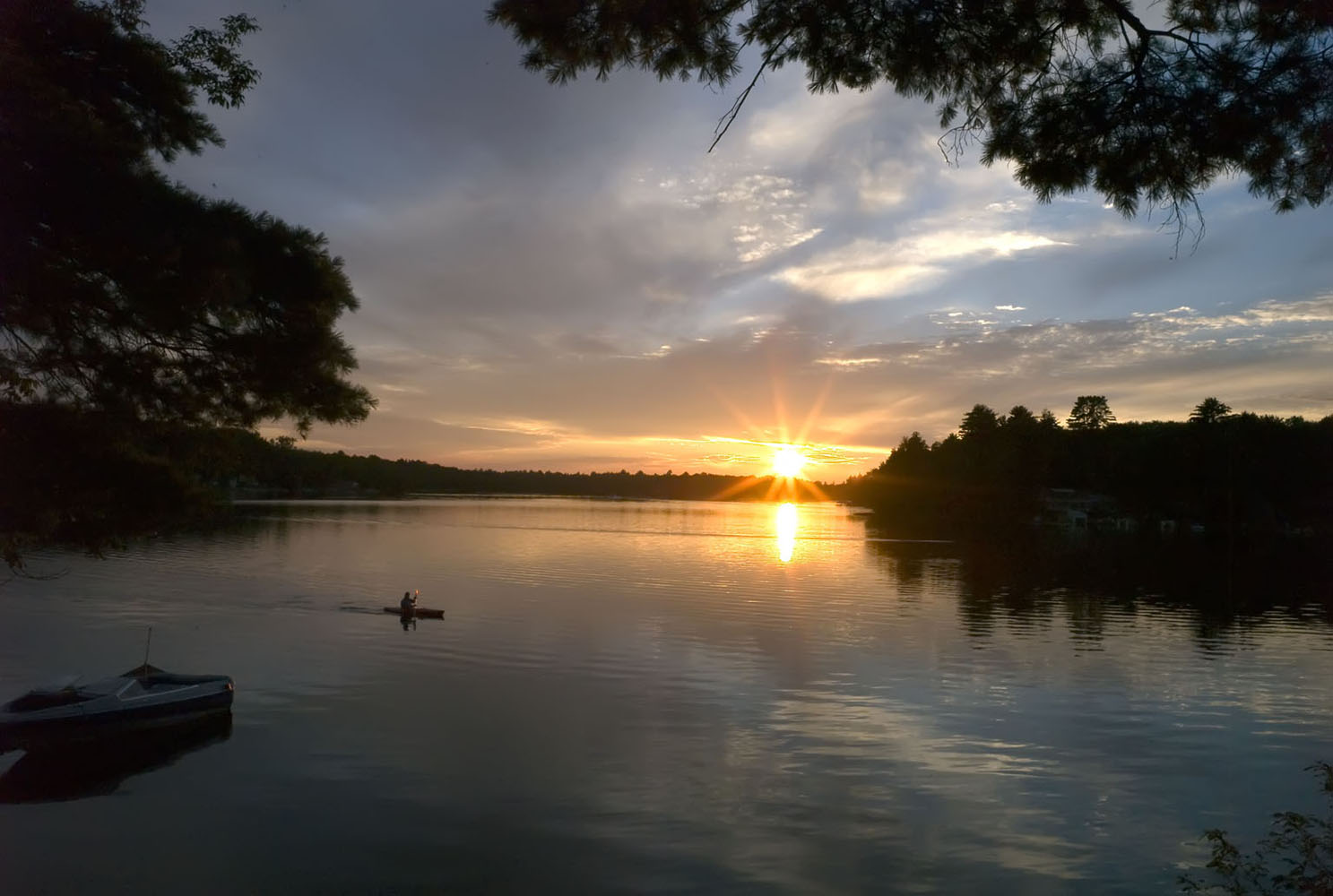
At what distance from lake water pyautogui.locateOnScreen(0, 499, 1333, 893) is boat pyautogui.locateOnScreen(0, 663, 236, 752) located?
0.74m

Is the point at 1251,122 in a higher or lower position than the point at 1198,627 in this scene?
higher

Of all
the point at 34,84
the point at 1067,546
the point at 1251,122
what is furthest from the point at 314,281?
the point at 1067,546

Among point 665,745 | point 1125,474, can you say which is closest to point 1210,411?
point 1125,474

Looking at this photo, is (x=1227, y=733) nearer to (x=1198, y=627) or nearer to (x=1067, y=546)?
(x=1198, y=627)

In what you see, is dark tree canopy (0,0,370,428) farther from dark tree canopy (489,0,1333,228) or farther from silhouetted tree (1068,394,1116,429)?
silhouetted tree (1068,394,1116,429)

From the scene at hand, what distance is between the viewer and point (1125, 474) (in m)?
132

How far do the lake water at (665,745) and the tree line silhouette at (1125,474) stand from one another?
74946 mm

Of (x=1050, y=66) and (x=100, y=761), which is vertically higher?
(x=1050, y=66)

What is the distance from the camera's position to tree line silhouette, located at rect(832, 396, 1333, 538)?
365 feet

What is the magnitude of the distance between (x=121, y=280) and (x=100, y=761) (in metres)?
A: 15.2

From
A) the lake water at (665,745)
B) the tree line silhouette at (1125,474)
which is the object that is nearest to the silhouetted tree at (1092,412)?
the tree line silhouette at (1125,474)

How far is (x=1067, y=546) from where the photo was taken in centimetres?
9694

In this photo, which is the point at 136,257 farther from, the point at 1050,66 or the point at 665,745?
the point at 665,745

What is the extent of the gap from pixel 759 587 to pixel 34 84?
166ft
